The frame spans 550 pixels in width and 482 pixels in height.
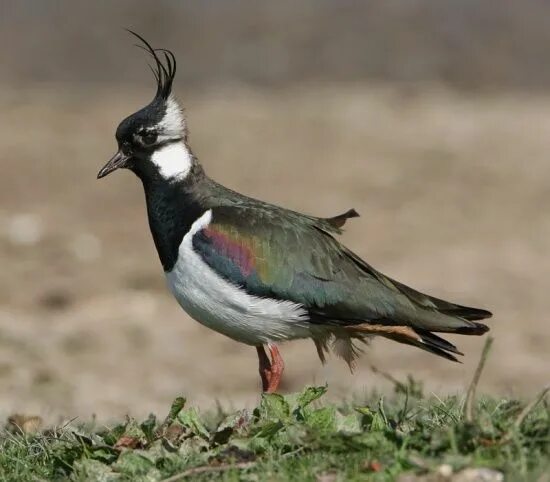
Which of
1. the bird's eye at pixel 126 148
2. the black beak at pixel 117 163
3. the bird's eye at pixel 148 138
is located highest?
the bird's eye at pixel 148 138

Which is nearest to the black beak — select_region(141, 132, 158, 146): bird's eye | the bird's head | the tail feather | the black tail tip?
the bird's head

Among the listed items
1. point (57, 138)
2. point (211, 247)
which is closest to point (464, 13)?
point (57, 138)

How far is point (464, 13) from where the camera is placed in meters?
25.5

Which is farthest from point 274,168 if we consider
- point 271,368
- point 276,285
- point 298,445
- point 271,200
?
point 298,445

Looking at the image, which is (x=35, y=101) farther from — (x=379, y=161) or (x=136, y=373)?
(x=136, y=373)

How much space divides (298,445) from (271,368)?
154cm

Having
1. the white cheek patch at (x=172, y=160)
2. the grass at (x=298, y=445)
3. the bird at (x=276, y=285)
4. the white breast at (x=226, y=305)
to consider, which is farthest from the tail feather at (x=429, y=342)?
the white cheek patch at (x=172, y=160)

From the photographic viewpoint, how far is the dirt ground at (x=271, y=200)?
11.0 meters

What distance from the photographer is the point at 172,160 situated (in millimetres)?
7445

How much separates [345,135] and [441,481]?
13.1m

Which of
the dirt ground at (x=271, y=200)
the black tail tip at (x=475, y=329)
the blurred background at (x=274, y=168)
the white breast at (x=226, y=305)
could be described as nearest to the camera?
the white breast at (x=226, y=305)

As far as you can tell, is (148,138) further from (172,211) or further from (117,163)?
(172,211)

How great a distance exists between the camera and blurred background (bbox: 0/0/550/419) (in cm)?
1139

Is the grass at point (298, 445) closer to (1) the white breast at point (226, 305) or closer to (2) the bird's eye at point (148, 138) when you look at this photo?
(1) the white breast at point (226, 305)
